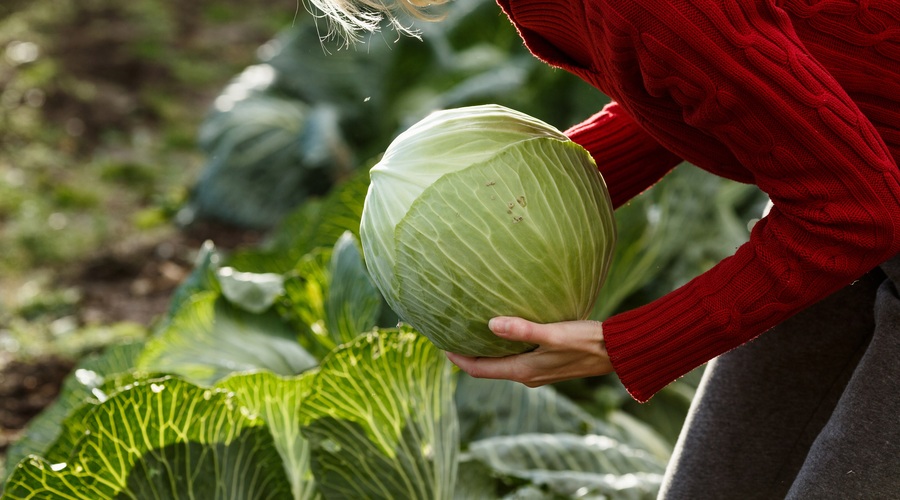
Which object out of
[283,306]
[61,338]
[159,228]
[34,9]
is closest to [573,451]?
[283,306]

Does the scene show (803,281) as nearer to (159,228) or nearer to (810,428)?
(810,428)

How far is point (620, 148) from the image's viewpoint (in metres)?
1.83

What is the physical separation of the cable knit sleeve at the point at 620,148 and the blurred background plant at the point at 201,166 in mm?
1147

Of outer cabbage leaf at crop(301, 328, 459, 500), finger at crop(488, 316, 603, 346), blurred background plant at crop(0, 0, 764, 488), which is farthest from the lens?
blurred background plant at crop(0, 0, 764, 488)

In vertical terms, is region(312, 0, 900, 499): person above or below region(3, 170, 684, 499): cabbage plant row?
above

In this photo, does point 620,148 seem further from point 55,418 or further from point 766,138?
point 55,418

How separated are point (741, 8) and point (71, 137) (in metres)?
5.19

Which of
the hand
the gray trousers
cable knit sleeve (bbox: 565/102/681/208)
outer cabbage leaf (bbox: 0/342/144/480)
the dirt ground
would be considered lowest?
the dirt ground

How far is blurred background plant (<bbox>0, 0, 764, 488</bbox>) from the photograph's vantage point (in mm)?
3264

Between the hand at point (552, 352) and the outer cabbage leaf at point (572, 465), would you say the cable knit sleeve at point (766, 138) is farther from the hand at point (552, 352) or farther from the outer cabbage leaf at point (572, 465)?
the outer cabbage leaf at point (572, 465)

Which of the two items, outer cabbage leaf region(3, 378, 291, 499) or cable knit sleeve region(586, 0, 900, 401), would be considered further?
outer cabbage leaf region(3, 378, 291, 499)

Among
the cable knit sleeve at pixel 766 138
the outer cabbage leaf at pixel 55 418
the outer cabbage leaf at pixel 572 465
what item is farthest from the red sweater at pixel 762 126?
the outer cabbage leaf at pixel 55 418

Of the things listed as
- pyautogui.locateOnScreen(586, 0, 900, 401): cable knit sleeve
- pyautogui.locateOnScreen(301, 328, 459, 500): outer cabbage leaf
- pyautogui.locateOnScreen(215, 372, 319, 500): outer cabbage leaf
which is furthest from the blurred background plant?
pyautogui.locateOnScreen(586, 0, 900, 401): cable knit sleeve

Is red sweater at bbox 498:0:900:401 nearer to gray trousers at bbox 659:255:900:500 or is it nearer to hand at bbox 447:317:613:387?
hand at bbox 447:317:613:387
